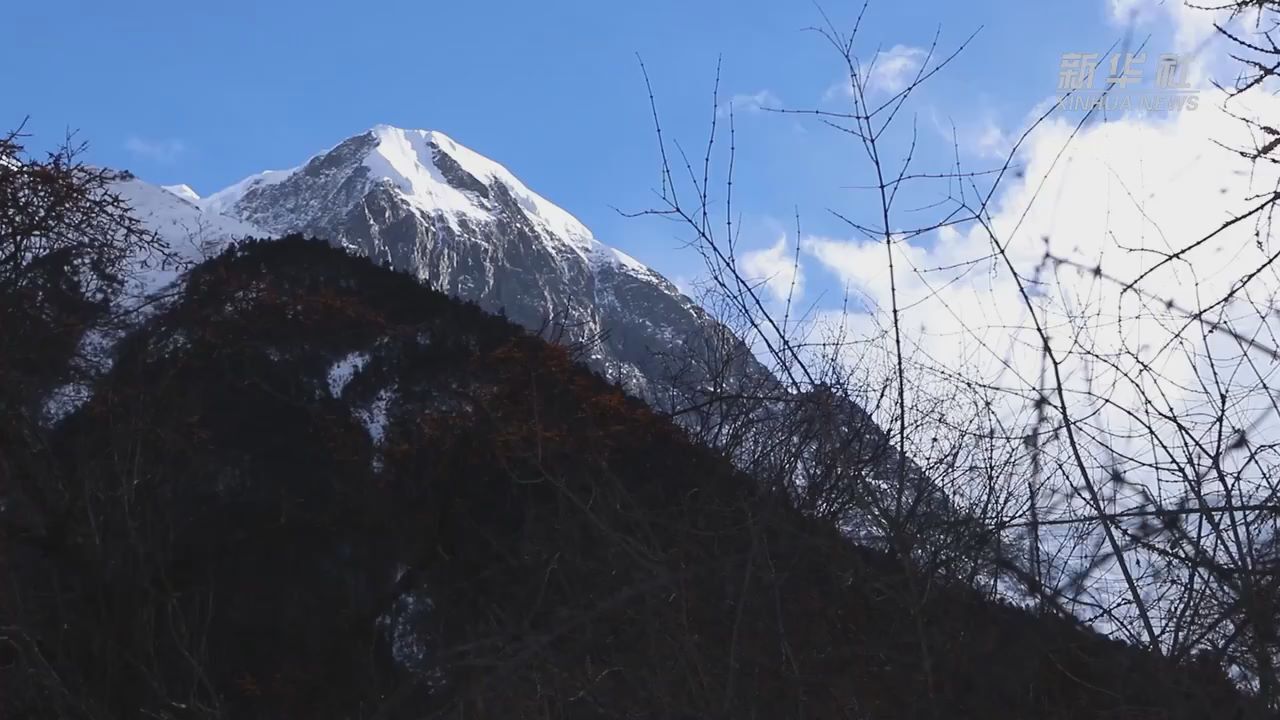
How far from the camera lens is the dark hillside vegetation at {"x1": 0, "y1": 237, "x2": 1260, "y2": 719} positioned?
2.26 m

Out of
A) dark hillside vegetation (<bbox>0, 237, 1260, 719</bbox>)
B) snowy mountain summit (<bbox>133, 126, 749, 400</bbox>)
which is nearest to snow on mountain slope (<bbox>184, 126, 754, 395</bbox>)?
snowy mountain summit (<bbox>133, 126, 749, 400</bbox>)

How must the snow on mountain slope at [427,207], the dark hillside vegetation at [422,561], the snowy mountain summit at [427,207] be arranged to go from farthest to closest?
the snow on mountain slope at [427,207], the snowy mountain summit at [427,207], the dark hillside vegetation at [422,561]

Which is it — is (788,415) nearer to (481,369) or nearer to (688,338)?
(688,338)

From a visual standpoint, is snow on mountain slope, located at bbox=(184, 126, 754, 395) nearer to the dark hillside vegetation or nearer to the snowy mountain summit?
the snowy mountain summit

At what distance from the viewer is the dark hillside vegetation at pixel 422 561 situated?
7.42 feet

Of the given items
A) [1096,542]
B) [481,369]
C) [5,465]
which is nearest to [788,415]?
[1096,542]

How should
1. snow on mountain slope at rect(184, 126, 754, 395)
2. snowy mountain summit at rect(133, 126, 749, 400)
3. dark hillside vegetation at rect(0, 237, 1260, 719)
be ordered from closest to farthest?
dark hillside vegetation at rect(0, 237, 1260, 719)
snowy mountain summit at rect(133, 126, 749, 400)
snow on mountain slope at rect(184, 126, 754, 395)

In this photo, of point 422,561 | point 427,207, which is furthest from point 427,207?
point 422,561

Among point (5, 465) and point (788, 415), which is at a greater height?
point (788, 415)

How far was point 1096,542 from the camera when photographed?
2.10 meters

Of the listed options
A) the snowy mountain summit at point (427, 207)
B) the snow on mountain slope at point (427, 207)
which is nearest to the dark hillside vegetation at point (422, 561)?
the snowy mountain summit at point (427, 207)

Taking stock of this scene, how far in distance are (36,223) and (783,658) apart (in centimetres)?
343

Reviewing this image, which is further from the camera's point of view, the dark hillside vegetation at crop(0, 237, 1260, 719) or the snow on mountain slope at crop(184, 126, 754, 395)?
the snow on mountain slope at crop(184, 126, 754, 395)

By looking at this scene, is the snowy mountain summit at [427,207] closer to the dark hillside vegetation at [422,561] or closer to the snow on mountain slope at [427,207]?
the snow on mountain slope at [427,207]
